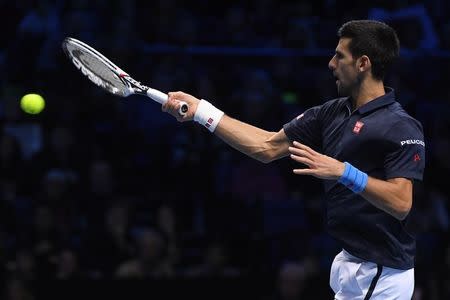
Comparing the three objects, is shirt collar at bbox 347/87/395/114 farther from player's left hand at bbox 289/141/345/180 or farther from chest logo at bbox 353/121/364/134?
player's left hand at bbox 289/141/345/180

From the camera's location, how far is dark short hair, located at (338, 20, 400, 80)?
5.49 m

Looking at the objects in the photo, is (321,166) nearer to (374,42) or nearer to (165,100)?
(374,42)

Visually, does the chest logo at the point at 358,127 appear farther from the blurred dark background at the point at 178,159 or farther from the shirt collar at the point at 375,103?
the blurred dark background at the point at 178,159

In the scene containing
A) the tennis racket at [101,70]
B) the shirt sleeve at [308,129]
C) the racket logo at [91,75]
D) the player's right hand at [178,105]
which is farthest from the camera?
the racket logo at [91,75]

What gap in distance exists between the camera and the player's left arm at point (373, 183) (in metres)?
5.02

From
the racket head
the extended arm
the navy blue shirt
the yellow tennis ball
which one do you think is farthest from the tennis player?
the yellow tennis ball

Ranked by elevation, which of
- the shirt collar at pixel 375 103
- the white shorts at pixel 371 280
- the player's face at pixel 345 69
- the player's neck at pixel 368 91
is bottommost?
the white shorts at pixel 371 280

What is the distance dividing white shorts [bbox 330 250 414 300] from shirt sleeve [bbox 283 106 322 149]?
0.75m

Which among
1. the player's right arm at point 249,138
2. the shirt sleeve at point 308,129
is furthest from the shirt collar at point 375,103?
the player's right arm at point 249,138

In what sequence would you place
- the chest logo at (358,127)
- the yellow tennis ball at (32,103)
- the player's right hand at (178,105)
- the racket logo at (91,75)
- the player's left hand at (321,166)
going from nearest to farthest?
1. the player's left hand at (321,166)
2. the chest logo at (358,127)
3. the player's right hand at (178,105)
4. the racket logo at (91,75)
5. the yellow tennis ball at (32,103)

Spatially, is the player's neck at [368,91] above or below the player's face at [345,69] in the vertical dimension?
below

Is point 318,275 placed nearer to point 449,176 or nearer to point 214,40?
point 449,176

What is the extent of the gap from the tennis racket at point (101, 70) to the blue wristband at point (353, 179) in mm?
1806

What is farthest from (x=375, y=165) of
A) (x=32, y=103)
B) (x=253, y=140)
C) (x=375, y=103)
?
(x=32, y=103)
